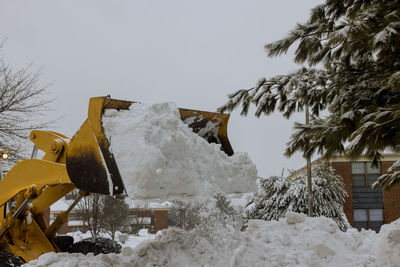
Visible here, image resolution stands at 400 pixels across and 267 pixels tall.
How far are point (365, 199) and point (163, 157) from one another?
20923 mm

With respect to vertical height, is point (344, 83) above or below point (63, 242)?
above

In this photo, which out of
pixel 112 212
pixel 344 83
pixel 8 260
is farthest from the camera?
pixel 112 212

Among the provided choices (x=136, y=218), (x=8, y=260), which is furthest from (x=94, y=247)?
(x=136, y=218)

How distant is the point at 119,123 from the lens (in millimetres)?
4098

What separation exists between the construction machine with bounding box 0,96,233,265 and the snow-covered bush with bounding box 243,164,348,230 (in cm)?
1052

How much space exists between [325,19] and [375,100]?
5.61 ft

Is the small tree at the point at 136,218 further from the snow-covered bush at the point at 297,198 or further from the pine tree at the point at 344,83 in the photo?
the pine tree at the point at 344,83

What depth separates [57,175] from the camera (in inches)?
169

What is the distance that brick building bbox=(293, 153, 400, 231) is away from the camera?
72.6 feet

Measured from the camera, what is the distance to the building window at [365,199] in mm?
22219

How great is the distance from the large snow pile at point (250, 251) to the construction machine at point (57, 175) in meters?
0.85

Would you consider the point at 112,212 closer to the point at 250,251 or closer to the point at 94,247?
the point at 94,247

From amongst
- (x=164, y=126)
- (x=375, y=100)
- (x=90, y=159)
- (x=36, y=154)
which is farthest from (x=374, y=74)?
(x=36, y=154)

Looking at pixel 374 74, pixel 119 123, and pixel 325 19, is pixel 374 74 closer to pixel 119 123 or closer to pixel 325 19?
pixel 325 19
